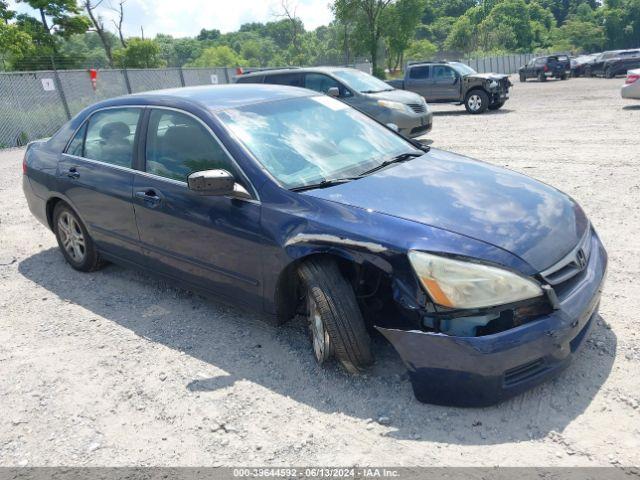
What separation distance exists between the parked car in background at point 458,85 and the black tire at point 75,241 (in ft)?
45.3

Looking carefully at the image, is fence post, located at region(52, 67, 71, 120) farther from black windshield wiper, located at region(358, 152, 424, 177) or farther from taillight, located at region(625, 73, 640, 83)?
taillight, located at region(625, 73, 640, 83)

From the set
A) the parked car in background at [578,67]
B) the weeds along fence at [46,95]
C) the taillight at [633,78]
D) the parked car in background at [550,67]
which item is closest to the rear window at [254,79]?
the weeds along fence at [46,95]

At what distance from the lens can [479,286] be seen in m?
2.51

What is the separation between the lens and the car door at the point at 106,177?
4105mm

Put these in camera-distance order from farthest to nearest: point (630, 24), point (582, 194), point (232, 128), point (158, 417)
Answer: point (630, 24) → point (582, 194) → point (232, 128) → point (158, 417)

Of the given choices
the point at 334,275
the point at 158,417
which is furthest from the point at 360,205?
the point at 158,417

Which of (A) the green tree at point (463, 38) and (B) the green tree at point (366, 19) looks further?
(A) the green tree at point (463, 38)

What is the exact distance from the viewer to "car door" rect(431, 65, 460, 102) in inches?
652

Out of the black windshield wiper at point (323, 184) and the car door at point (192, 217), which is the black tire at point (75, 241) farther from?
the black windshield wiper at point (323, 184)

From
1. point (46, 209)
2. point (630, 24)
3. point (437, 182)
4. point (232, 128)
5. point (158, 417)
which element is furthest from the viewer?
point (630, 24)

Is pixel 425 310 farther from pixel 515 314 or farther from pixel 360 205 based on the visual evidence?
pixel 360 205

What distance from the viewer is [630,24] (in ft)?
309

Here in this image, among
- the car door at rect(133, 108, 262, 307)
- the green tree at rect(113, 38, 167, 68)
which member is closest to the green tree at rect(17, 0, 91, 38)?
the green tree at rect(113, 38, 167, 68)

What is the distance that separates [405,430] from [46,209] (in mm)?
4144
